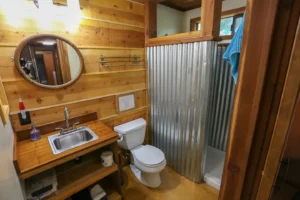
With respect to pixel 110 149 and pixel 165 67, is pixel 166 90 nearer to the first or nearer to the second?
pixel 165 67

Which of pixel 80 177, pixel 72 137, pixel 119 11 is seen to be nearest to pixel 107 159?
pixel 80 177

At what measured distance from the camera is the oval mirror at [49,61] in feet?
4.34

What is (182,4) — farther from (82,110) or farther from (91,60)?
(82,110)

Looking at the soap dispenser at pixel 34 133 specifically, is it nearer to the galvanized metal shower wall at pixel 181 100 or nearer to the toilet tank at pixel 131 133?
the toilet tank at pixel 131 133

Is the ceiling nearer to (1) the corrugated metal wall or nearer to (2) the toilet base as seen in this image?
(1) the corrugated metal wall

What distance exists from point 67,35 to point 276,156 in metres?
1.76

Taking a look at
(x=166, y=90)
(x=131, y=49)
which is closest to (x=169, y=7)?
(x=131, y=49)

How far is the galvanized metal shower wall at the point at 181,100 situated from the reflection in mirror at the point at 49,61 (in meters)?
0.96

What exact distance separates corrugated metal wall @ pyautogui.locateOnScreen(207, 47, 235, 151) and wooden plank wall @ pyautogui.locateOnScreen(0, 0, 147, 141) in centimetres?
106

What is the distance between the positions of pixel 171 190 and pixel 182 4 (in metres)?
2.66

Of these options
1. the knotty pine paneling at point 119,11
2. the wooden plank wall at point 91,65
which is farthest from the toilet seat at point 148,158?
the knotty pine paneling at point 119,11

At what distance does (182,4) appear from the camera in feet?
7.81

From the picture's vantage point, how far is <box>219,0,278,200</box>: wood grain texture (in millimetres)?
345

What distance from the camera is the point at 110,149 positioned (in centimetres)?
171
